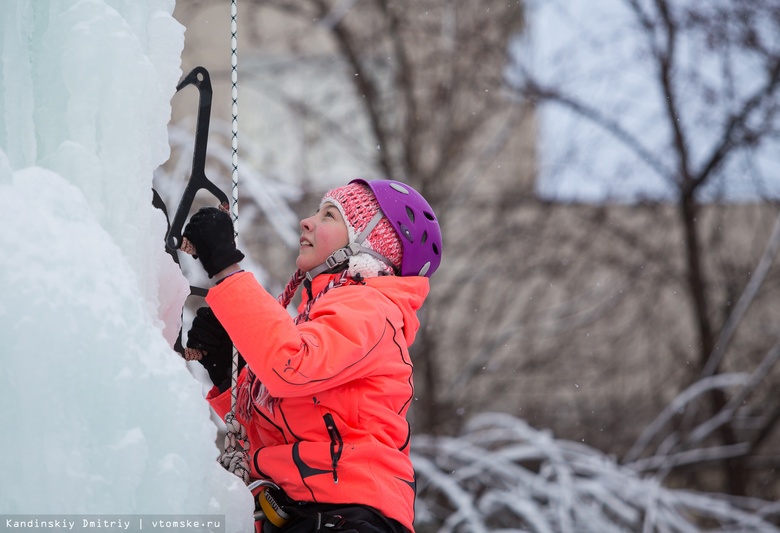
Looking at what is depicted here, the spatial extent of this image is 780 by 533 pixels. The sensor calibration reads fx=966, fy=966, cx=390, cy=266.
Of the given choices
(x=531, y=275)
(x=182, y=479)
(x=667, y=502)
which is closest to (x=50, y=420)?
(x=182, y=479)

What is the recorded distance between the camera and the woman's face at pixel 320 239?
217cm

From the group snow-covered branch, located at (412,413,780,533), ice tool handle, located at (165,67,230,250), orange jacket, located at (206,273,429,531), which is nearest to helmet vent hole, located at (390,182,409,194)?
orange jacket, located at (206,273,429,531)

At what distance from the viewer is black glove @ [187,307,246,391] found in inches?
83.7

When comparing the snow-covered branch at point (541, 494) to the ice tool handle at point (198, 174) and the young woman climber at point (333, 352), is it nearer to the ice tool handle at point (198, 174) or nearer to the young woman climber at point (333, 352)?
the young woman climber at point (333, 352)

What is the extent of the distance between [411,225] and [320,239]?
8.3 inches

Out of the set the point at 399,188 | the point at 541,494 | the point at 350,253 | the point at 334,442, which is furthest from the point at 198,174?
the point at 541,494

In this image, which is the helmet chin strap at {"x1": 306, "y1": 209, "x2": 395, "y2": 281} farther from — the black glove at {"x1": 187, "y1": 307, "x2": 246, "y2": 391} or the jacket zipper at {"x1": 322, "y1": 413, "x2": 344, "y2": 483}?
the jacket zipper at {"x1": 322, "y1": 413, "x2": 344, "y2": 483}

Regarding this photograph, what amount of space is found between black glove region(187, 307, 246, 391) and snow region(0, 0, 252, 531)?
32 centimetres

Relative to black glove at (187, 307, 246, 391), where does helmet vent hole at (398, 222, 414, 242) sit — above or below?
above

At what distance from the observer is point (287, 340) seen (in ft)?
6.00

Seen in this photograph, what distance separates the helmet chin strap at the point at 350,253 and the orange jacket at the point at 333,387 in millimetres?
49

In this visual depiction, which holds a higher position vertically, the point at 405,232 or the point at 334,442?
the point at 405,232

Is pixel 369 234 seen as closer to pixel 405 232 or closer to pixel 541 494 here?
pixel 405 232

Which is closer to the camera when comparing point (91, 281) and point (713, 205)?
point (91, 281)
